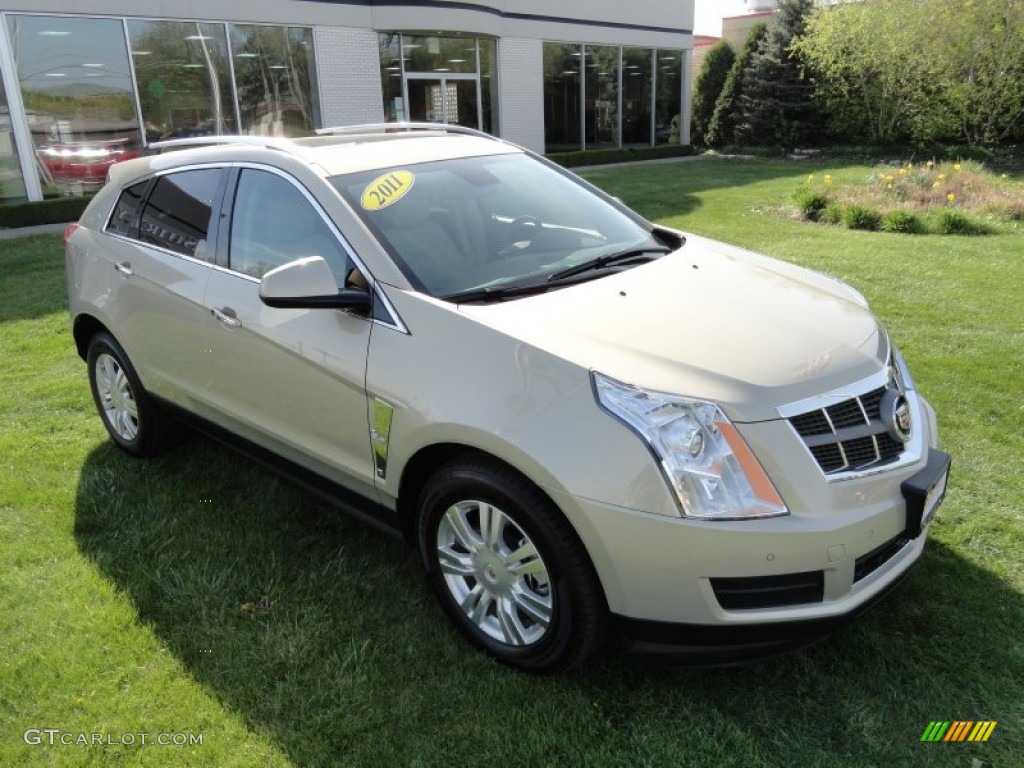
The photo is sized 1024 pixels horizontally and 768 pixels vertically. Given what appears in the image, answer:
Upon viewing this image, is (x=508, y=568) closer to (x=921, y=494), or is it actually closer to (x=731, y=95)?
(x=921, y=494)

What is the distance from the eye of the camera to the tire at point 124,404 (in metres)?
4.34

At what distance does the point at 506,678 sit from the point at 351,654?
58 cm

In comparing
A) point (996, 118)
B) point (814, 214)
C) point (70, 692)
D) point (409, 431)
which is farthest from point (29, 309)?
point (996, 118)

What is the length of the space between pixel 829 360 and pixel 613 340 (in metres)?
0.71

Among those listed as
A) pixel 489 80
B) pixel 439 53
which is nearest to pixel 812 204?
pixel 439 53

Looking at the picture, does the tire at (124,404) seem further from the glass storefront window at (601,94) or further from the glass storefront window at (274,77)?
the glass storefront window at (601,94)

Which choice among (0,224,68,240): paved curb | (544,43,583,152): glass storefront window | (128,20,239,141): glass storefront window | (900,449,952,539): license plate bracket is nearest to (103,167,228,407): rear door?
(900,449,952,539): license plate bracket

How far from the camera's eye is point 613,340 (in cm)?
262

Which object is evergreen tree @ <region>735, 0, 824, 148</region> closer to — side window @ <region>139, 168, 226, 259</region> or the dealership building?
the dealership building

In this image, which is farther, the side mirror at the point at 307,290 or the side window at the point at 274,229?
the side window at the point at 274,229

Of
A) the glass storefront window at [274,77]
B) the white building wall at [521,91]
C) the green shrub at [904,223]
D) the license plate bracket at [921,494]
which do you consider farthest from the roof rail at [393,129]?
the white building wall at [521,91]

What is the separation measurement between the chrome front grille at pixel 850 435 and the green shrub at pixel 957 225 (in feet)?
29.7

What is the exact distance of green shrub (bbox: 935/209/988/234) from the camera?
10.4 meters

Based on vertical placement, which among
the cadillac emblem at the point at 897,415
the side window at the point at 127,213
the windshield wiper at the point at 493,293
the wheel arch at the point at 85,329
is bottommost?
the wheel arch at the point at 85,329
